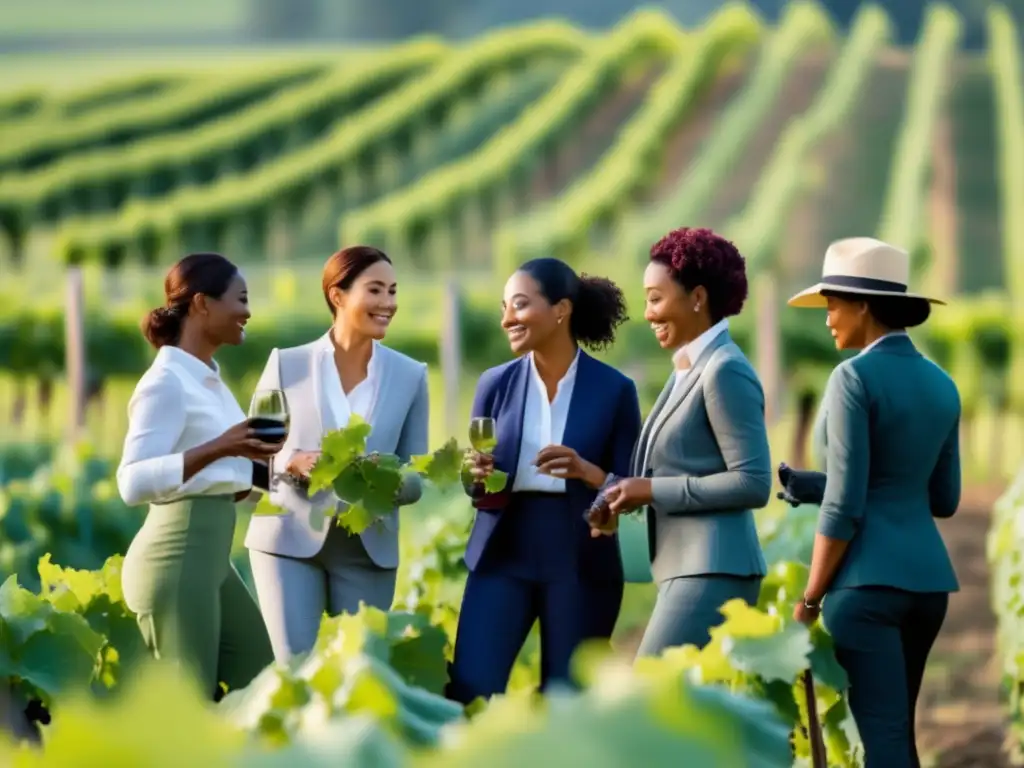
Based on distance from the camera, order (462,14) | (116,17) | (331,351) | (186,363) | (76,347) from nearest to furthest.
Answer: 1. (186,363)
2. (331,351)
3. (76,347)
4. (116,17)
5. (462,14)

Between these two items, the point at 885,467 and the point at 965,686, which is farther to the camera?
the point at 965,686

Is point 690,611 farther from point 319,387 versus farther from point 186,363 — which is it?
point 186,363

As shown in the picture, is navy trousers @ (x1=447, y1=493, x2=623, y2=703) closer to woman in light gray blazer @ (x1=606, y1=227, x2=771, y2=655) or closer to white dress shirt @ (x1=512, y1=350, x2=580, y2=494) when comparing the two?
white dress shirt @ (x1=512, y1=350, x2=580, y2=494)

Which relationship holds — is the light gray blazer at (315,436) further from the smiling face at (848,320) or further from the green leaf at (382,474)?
the smiling face at (848,320)

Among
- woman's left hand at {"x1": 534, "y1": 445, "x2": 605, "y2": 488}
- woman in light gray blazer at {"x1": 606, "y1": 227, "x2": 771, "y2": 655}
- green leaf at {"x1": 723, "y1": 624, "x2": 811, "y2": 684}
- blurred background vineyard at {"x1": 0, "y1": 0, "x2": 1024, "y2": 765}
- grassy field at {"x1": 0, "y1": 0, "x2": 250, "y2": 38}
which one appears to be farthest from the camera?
grassy field at {"x1": 0, "y1": 0, "x2": 250, "y2": 38}

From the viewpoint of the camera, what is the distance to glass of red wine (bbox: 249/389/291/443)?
11.9ft

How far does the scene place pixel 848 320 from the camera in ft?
12.5

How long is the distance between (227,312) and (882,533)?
1.43 metres

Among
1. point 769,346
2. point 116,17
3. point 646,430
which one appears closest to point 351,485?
point 646,430

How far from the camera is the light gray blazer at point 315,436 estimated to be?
4.00 m

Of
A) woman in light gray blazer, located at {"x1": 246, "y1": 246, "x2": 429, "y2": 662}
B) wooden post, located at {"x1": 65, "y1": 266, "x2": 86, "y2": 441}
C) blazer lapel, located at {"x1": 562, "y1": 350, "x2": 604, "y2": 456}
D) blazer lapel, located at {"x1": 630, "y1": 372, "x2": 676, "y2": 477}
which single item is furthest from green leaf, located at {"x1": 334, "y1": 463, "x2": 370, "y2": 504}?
wooden post, located at {"x1": 65, "y1": 266, "x2": 86, "y2": 441}

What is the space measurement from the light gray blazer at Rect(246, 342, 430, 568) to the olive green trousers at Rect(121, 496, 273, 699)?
0.49 ft

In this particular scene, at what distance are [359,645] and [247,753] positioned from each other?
1.33 metres

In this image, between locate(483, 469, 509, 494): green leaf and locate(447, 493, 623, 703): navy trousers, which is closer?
locate(483, 469, 509, 494): green leaf
